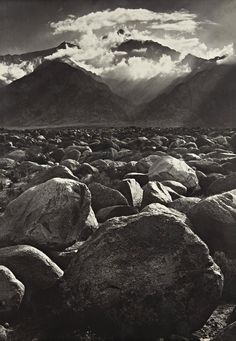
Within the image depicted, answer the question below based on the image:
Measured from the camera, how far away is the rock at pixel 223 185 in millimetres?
→ 12695

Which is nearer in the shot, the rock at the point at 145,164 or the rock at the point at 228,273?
the rock at the point at 228,273

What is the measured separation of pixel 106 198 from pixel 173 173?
4.01 metres

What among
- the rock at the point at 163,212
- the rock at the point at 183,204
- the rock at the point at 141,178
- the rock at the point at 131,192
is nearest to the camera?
the rock at the point at 163,212

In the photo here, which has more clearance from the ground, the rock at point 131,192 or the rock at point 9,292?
the rock at point 131,192

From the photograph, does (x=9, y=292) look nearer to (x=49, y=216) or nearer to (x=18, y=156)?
(x=49, y=216)

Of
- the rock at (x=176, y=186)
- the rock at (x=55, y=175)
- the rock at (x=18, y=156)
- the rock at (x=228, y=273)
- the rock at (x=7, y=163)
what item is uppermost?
the rock at (x=55, y=175)

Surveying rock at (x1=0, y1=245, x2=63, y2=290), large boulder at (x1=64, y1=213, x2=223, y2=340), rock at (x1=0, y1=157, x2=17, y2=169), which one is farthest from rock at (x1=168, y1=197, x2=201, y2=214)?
rock at (x1=0, y1=157, x2=17, y2=169)

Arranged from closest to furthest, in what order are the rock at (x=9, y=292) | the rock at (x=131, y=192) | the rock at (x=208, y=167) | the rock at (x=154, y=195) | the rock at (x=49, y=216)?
the rock at (x=9, y=292) < the rock at (x=49, y=216) < the rock at (x=154, y=195) < the rock at (x=131, y=192) < the rock at (x=208, y=167)

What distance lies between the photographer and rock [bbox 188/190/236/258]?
822 centimetres

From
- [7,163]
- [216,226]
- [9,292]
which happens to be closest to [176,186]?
[216,226]

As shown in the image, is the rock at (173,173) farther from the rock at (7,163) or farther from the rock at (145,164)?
the rock at (7,163)

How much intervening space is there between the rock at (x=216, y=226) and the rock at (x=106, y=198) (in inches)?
97.6

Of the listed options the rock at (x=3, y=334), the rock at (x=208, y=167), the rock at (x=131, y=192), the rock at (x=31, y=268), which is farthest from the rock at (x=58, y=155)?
the rock at (x=3, y=334)

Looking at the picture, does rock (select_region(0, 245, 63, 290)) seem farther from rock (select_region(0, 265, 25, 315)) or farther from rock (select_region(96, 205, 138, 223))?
rock (select_region(96, 205, 138, 223))
